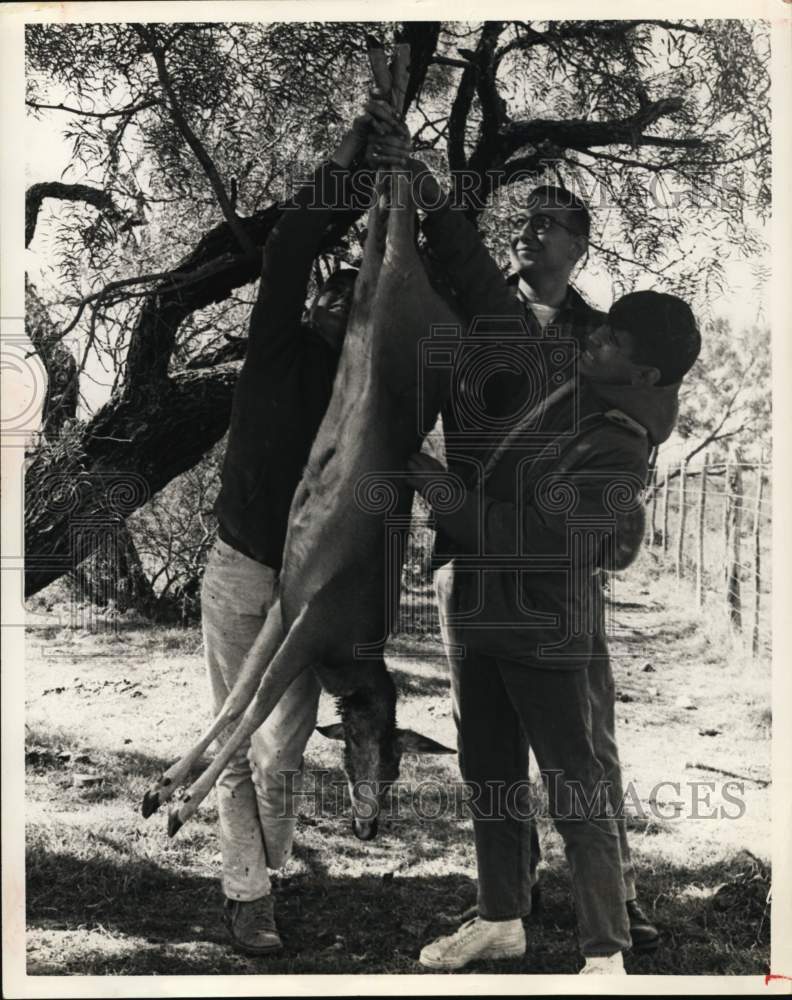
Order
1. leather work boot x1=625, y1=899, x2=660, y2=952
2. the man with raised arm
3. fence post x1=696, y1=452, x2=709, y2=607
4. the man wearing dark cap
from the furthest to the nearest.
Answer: fence post x1=696, y1=452, x2=709, y2=607 → leather work boot x1=625, y1=899, x2=660, y2=952 → the man with raised arm → the man wearing dark cap

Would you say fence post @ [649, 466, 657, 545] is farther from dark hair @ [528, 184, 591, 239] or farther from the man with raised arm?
the man with raised arm

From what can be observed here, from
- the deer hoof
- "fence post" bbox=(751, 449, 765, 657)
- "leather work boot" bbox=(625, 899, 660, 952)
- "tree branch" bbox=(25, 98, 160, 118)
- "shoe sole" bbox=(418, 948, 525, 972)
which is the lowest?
"shoe sole" bbox=(418, 948, 525, 972)

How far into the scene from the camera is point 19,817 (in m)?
4.80

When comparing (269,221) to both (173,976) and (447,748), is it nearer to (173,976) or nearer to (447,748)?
(447,748)

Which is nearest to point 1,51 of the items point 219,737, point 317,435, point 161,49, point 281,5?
point 161,49

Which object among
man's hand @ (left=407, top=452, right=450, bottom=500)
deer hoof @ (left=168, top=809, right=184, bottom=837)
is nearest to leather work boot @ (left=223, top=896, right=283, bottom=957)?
deer hoof @ (left=168, top=809, right=184, bottom=837)

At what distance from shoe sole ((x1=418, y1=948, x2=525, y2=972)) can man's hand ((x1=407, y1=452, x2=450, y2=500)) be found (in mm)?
1630

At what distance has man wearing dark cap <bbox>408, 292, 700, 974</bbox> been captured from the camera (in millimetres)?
4395

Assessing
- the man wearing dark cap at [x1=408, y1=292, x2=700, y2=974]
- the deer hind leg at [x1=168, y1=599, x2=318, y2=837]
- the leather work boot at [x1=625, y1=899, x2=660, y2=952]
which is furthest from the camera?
the leather work boot at [x1=625, y1=899, x2=660, y2=952]

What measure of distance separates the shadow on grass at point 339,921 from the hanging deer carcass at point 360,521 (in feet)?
1.56

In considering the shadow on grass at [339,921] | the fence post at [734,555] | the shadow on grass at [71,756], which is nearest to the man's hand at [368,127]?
the fence post at [734,555]

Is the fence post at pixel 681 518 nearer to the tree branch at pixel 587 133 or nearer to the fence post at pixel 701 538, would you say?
the fence post at pixel 701 538

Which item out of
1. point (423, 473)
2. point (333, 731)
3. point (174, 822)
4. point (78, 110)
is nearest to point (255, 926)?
point (174, 822)

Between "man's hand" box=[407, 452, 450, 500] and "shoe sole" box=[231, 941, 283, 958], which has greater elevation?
"man's hand" box=[407, 452, 450, 500]
